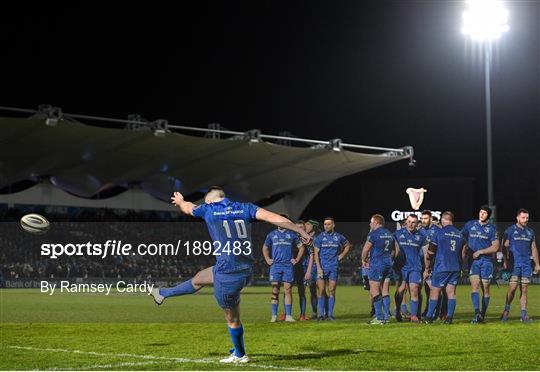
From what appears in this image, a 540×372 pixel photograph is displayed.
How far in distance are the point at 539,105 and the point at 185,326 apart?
51064 millimetres

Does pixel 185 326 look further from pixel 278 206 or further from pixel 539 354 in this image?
pixel 278 206

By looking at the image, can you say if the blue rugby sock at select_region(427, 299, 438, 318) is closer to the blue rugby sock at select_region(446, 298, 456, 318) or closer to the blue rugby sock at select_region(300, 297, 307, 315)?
the blue rugby sock at select_region(446, 298, 456, 318)

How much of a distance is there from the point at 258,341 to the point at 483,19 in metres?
21.5

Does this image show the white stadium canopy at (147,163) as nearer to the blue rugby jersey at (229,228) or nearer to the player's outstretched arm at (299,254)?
the player's outstretched arm at (299,254)

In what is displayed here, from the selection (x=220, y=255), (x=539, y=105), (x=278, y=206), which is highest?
(x=539, y=105)

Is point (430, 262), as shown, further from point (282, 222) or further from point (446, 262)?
point (282, 222)

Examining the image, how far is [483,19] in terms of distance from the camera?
31.3 m

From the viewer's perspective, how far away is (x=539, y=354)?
1075 cm

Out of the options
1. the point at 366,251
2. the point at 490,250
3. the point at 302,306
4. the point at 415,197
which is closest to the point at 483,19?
the point at 415,197

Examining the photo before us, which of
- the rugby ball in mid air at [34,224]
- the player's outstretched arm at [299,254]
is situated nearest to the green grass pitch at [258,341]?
the player's outstretched arm at [299,254]

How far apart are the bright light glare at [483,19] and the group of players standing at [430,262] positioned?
50.6 ft

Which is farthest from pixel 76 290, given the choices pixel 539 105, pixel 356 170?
pixel 539 105

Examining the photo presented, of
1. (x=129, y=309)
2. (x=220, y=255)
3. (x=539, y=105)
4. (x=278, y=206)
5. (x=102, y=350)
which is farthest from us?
(x=539, y=105)

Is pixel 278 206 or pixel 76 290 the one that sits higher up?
pixel 278 206
